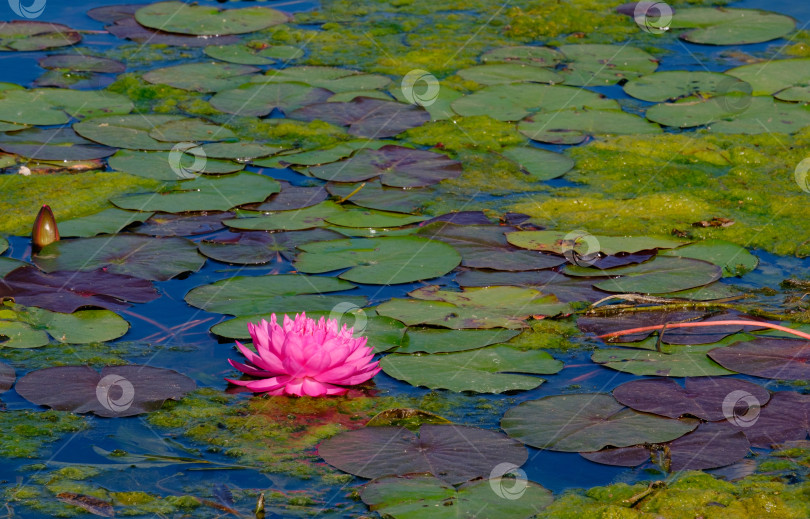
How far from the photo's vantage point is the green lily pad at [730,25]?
23.1ft

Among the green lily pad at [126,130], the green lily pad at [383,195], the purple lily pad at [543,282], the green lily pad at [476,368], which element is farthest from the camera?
the green lily pad at [126,130]

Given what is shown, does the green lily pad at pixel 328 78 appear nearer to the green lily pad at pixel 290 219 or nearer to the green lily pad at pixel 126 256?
the green lily pad at pixel 290 219

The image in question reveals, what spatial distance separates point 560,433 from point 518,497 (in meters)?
0.38

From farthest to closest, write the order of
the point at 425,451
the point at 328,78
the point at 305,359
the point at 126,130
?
the point at 328,78, the point at 126,130, the point at 305,359, the point at 425,451

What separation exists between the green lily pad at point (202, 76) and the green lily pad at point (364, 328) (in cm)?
300

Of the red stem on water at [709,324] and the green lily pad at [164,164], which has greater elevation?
the green lily pad at [164,164]

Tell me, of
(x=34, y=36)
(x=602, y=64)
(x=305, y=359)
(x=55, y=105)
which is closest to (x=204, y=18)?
(x=34, y=36)

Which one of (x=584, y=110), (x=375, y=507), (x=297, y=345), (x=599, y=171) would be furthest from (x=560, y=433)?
(x=584, y=110)

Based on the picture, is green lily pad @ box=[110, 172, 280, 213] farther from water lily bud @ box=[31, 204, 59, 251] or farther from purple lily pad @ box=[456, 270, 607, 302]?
purple lily pad @ box=[456, 270, 607, 302]

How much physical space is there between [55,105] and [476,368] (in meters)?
3.69

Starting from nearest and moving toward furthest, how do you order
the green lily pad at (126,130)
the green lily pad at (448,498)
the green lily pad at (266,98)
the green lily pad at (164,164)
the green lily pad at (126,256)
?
the green lily pad at (448,498), the green lily pad at (126,256), the green lily pad at (164,164), the green lily pad at (126,130), the green lily pad at (266,98)

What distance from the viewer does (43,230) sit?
407cm

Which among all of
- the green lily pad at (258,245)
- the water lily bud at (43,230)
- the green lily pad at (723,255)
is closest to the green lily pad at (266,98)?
the green lily pad at (258,245)

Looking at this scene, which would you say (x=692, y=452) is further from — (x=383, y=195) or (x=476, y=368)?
(x=383, y=195)
